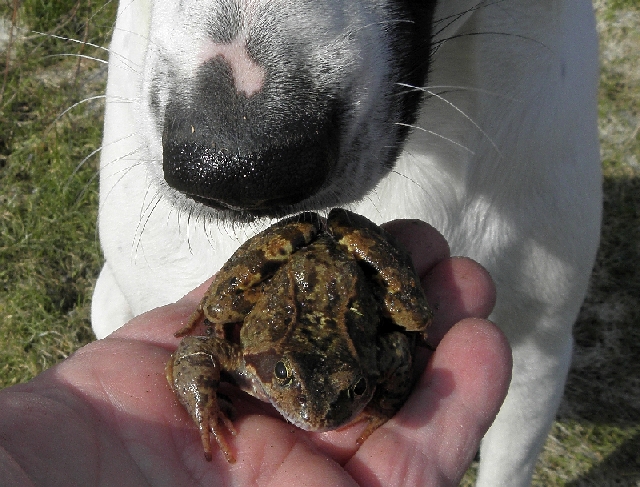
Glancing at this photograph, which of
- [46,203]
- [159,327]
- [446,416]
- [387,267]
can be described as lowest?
[46,203]

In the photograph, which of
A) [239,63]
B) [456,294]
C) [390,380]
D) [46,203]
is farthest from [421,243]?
[46,203]

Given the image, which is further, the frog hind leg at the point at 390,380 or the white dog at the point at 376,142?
the frog hind leg at the point at 390,380

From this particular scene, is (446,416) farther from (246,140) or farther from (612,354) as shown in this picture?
(612,354)

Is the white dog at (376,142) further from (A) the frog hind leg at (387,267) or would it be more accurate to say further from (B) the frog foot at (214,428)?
(B) the frog foot at (214,428)

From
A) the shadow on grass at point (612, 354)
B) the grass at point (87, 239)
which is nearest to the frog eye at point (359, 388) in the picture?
the grass at point (87, 239)

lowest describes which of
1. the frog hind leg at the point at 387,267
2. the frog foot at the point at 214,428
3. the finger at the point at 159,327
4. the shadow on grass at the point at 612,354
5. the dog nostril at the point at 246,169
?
the shadow on grass at the point at 612,354
